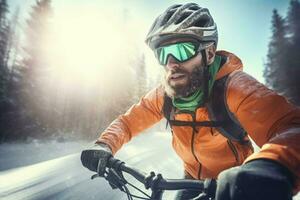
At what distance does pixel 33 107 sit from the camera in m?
22.0

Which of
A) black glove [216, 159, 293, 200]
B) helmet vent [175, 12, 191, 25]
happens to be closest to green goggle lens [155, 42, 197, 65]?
helmet vent [175, 12, 191, 25]

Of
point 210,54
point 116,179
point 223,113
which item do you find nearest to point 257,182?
point 223,113

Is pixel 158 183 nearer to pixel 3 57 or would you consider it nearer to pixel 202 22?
pixel 202 22

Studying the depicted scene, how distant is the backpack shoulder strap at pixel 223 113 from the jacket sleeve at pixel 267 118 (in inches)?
3.6

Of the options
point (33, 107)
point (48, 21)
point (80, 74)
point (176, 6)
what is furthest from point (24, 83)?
point (176, 6)

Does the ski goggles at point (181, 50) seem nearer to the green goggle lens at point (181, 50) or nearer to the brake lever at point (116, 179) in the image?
the green goggle lens at point (181, 50)

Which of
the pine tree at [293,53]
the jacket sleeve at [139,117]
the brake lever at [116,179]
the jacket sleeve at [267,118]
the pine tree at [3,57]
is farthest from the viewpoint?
the pine tree at [293,53]

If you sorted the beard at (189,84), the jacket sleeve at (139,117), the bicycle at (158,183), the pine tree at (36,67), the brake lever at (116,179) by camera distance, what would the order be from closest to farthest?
the bicycle at (158,183)
the brake lever at (116,179)
the beard at (189,84)
the jacket sleeve at (139,117)
the pine tree at (36,67)

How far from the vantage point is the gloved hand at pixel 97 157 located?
2.73m

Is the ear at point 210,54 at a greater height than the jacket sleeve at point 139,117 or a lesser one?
greater

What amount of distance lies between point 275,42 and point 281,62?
7.92ft

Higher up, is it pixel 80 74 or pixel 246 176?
pixel 246 176

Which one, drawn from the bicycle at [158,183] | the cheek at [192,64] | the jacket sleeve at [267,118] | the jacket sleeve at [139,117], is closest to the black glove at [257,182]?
the jacket sleeve at [267,118]

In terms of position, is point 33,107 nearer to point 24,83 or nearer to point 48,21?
point 24,83
